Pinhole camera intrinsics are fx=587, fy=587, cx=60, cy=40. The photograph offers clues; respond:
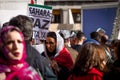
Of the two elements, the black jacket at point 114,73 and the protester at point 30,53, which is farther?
the black jacket at point 114,73

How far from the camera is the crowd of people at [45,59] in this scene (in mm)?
4551

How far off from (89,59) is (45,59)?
0.62 metres

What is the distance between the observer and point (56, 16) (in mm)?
62312

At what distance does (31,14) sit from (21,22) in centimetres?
385

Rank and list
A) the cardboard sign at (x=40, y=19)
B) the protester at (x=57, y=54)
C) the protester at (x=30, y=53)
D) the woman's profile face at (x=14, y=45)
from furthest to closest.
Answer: the cardboard sign at (x=40, y=19) → the protester at (x=57, y=54) → the protester at (x=30, y=53) → the woman's profile face at (x=14, y=45)

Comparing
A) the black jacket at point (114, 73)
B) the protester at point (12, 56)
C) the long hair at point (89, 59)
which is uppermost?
the protester at point (12, 56)

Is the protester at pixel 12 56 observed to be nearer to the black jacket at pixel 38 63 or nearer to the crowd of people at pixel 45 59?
the crowd of people at pixel 45 59

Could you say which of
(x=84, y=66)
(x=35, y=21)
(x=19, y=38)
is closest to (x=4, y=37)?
(x=19, y=38)

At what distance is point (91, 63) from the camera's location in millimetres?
6059

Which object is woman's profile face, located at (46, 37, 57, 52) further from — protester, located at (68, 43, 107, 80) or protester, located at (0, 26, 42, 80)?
protester, located at (0, 26, 42, 80)

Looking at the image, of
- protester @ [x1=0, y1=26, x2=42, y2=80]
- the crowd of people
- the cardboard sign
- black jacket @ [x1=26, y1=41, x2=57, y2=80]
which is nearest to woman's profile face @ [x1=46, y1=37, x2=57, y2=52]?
the crowd of people

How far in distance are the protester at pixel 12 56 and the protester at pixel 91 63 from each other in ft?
5.03

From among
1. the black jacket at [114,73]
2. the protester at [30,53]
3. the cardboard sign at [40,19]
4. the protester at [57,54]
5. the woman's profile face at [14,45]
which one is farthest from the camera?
the cardboard sign at [40,19]

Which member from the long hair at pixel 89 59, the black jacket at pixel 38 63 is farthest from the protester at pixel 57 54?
the black jacket at pixel 38 63
